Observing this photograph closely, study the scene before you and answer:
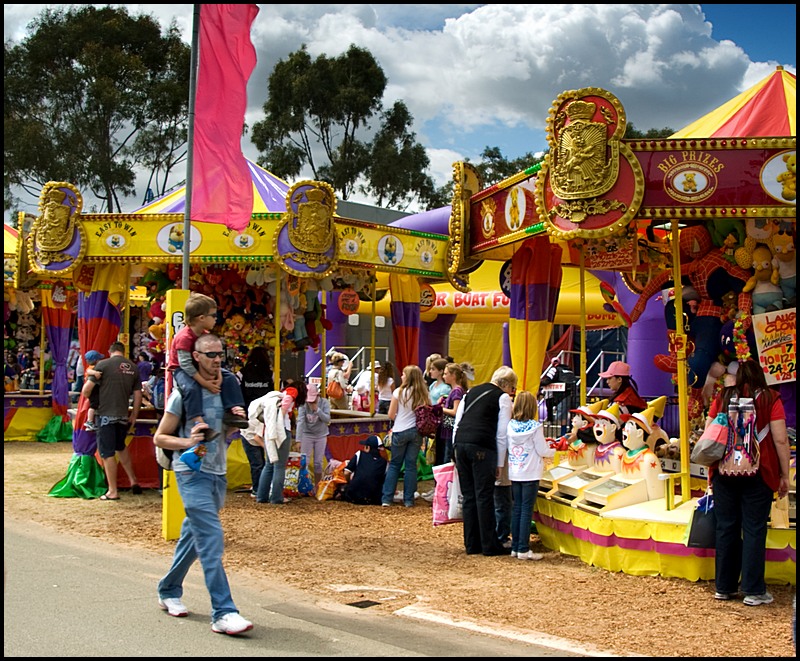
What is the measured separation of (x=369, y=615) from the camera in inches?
232

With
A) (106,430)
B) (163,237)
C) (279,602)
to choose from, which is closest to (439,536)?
(279,602)

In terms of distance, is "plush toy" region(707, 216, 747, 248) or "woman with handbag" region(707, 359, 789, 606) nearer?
"woman with handbag" region(707, 359, 789, 606)

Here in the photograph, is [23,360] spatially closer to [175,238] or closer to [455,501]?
[175,238]

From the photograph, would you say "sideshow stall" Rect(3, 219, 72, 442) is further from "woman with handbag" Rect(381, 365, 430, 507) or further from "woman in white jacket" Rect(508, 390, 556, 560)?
"woman in white jacket" Rect(508, 390, 556, 560)

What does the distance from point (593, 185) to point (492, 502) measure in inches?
114

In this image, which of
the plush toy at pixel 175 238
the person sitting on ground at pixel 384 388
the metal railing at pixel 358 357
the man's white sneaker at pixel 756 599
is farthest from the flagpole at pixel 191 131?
the metal railing at pixel 358 357

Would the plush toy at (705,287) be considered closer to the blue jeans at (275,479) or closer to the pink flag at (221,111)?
the pink flag at (221,111)

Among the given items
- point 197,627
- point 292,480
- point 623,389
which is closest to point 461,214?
point 623,389

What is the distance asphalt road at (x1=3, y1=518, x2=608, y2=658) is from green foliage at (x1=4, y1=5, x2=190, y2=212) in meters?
30.0

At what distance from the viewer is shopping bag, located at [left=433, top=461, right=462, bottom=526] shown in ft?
29.5

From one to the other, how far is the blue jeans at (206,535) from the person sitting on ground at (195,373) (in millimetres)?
291

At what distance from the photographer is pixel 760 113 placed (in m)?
7.36

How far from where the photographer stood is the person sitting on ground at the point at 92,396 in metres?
10.9

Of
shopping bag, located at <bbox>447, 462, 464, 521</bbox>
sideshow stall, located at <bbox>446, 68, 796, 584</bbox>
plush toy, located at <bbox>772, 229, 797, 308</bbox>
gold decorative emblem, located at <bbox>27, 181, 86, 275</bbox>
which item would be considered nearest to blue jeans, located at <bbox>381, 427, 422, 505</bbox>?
shopping bag, located at <bbox>447, 462, 464, 521</bbox>
